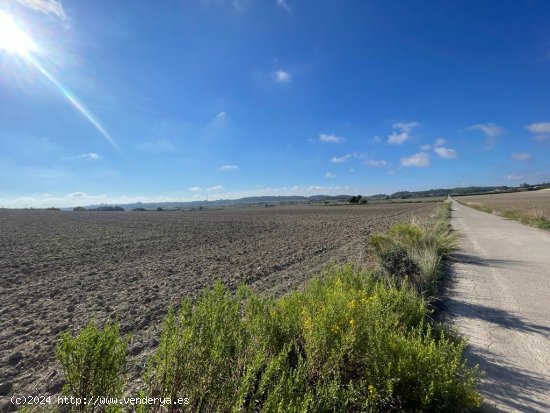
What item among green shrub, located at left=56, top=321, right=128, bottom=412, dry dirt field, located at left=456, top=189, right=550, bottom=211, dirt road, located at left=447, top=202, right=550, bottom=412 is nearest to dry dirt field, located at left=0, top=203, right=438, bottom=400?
green shrub, located at left=56, top=321, right=128, bottom=412

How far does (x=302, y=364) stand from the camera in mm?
2865

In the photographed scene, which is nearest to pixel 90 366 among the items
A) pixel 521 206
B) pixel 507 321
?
pixel 507 321

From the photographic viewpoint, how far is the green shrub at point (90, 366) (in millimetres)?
2162

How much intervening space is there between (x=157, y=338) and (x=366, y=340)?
369 cm

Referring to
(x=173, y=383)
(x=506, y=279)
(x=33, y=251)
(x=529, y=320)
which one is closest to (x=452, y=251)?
(x=506, y=279)

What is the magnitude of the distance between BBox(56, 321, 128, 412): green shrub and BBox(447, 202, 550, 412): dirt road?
363 centimetres

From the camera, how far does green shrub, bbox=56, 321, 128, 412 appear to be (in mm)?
2162

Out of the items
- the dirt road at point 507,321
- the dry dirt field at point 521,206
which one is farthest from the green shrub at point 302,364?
the dry dirt field at point 521,206

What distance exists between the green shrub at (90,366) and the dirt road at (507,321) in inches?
143

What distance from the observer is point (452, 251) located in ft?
39.0

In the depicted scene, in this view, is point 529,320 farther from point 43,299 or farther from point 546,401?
point 43,299

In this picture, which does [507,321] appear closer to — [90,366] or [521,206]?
[90,366]

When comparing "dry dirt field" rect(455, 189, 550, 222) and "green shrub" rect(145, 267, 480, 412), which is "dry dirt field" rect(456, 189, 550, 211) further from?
"green shrub" rect(145, 267, 480, 412)

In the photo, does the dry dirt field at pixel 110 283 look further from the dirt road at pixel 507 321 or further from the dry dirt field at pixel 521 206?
the dry dirt field at pixel 521 206
